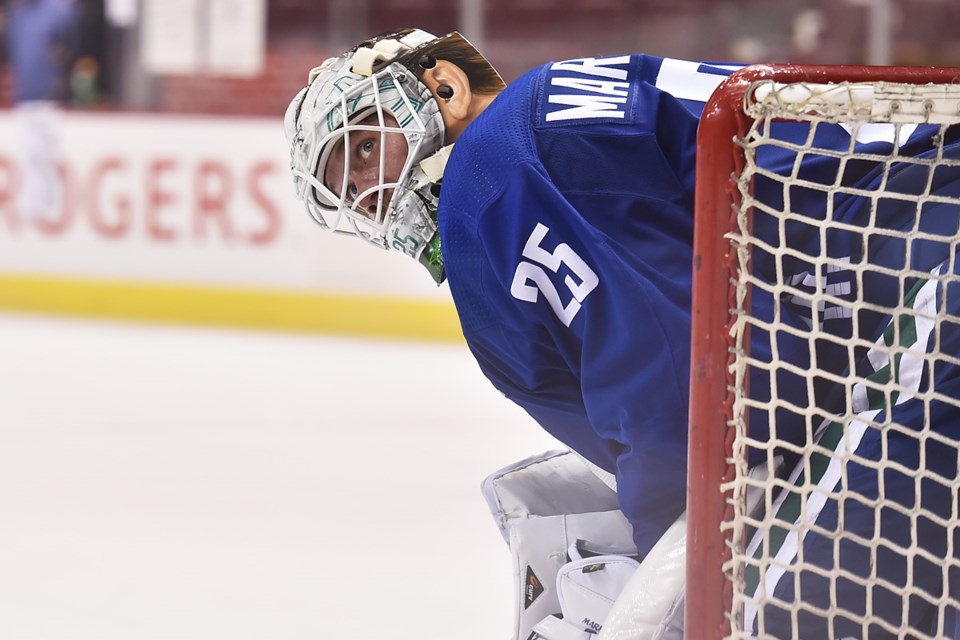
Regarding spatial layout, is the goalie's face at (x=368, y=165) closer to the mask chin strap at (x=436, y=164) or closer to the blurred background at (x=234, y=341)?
the mask chin strap at (x=436, y=164)

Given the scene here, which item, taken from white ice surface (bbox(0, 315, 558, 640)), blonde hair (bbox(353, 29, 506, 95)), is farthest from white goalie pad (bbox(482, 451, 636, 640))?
blonde hair (bbox(353, 29, 506, 95))

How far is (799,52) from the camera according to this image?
5285 millimetres

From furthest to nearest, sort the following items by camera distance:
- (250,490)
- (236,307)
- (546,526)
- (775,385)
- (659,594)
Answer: (236,307) → (250,490) → (546,526) → (659,594) → (775,385)

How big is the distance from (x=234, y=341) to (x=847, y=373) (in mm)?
3657

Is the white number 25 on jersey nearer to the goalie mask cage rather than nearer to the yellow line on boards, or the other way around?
the goalie mask cage

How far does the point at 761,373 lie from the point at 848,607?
0.79 ft

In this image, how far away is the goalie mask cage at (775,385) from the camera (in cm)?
114

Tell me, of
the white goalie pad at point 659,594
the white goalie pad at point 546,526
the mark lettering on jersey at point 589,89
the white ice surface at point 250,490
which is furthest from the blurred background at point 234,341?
the mark lettering on jersey at point 589,89

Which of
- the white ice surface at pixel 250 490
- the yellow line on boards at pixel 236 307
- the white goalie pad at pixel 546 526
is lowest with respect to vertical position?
the yellow line on boards at pixel 236 307

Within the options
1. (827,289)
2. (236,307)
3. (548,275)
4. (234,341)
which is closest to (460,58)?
(548,275)

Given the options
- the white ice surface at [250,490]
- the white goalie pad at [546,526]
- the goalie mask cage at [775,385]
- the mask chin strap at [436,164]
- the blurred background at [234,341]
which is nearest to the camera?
the goalie mask cage at [775,385]

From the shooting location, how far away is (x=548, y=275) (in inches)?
51.2

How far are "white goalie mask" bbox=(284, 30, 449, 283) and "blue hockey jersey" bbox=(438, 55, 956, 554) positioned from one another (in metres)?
0.14

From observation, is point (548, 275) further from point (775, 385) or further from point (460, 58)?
point (460, 58)
